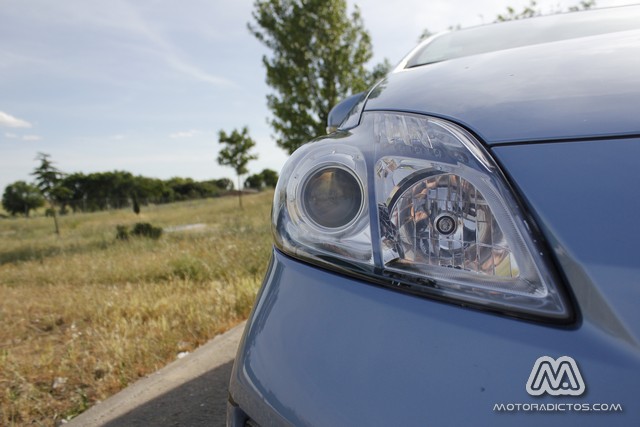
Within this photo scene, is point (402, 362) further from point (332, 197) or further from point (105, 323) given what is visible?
point (105, 323)

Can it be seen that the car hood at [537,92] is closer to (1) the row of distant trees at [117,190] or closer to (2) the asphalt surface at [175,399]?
(2) the asphalt surface at [175,399]

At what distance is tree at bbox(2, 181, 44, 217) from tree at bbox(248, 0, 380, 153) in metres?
38.3

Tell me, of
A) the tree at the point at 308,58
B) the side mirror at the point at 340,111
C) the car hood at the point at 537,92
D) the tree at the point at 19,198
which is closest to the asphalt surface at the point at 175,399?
the side mirror at the point at 340,111

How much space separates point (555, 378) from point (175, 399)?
1694mm

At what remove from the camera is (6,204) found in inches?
1777

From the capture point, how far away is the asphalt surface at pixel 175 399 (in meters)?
1.78

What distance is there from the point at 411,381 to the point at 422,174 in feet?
1.17

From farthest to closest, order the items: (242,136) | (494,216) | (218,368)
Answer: (242,136) → (218,368) → (494,216)

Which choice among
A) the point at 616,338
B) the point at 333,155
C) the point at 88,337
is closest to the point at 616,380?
the point at 616,338

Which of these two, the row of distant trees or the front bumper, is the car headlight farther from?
the row of distant trees

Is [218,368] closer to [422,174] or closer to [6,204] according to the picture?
[422,174]

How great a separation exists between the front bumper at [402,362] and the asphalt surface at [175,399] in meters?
1.12

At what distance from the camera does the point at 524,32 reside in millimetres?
1818

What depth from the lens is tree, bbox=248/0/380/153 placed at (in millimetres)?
14984
